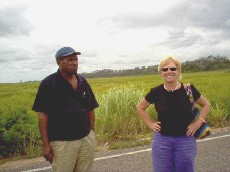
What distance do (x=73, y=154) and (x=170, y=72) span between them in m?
1.35

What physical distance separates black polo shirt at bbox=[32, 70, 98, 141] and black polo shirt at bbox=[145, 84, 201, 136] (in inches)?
34.4

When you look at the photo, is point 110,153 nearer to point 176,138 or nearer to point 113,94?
point 113,94

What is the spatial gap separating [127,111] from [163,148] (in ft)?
19.9

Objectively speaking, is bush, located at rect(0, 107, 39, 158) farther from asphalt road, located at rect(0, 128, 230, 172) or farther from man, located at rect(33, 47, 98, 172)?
man, located at rect(33, 47, 98, 172)

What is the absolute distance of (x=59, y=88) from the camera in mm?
3564

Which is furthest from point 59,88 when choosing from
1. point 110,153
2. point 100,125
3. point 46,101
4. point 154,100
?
point 100,125

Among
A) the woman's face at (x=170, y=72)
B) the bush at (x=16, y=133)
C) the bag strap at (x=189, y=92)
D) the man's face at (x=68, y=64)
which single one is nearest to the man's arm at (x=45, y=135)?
the man's face at (x=68, y=64)

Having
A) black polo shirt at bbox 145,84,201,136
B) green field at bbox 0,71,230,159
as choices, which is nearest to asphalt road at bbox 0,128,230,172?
green field at bbox 0,71,230,159

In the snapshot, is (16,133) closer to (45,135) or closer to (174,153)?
(45,135)

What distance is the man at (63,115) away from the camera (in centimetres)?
355

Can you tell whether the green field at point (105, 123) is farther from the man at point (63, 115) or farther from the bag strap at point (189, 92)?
the bag strap at point (189, 92)

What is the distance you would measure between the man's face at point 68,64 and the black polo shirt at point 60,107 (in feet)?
0.32

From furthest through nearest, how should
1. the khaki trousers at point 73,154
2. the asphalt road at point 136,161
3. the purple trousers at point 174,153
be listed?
the asphalt road at point 136,161 → the khaki trousers at point 73,154 → the purple trousers at point 174,153

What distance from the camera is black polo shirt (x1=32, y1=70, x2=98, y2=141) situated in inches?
140
